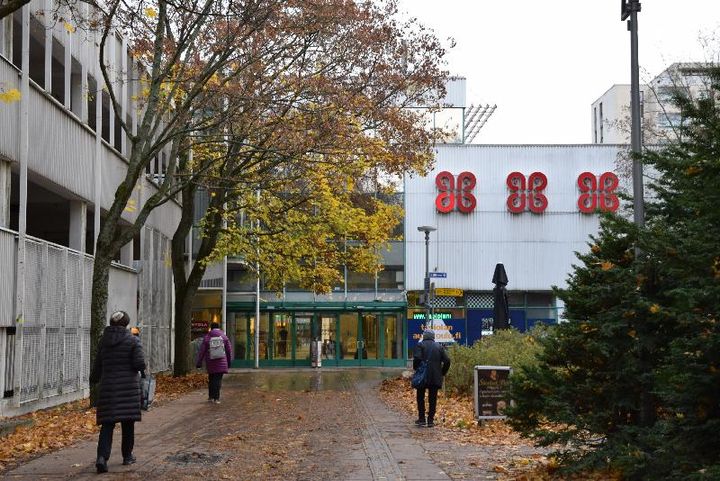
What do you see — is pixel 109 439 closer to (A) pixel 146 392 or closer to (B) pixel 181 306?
(A) pixel 146 392

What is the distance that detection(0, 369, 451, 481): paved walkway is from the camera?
34.3 ft

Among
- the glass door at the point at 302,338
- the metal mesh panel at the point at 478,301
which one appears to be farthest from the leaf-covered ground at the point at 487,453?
the metal mesh panel at the point at 478,301

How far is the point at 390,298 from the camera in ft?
156

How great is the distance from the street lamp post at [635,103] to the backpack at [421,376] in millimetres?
5550

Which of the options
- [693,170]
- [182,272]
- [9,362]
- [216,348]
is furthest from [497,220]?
[693,170]

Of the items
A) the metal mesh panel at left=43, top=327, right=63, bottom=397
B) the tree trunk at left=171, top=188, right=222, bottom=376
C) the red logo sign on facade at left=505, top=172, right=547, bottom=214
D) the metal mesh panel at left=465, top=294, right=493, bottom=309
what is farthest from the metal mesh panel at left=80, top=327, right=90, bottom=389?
the red logo sign on facade at left=505, top=172, right=547, bottom=214

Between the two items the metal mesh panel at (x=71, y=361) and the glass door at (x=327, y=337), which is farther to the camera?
the glass door at (x=327, y=337)

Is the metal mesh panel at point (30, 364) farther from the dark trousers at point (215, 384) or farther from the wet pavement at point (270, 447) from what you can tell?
the dark trousers at point (215, 384)

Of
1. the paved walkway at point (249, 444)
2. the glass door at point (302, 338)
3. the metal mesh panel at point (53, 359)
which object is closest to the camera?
the paved walkway at point (249, 444)

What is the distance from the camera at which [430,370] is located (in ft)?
53.2

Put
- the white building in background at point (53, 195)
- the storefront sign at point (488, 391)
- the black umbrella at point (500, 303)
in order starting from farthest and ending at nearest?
1. the black umbrella at point (500, 303)
2. the white building in background at point (53, 195)
3. the storefront sign at point (488, 391)

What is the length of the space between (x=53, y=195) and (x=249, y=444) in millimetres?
13129

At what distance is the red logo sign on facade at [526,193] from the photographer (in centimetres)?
4834

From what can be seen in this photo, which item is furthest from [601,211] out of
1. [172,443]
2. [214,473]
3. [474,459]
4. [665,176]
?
[172,443]
